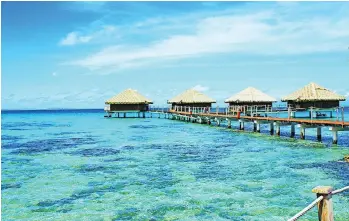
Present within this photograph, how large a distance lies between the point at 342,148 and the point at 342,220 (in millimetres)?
12261

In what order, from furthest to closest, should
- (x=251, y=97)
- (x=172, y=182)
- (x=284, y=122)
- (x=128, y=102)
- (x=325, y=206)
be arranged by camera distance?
(x=128, y=102), (x=251, y=97), (x=284, y=122), (x=172, y=182), (x=325, y=206)

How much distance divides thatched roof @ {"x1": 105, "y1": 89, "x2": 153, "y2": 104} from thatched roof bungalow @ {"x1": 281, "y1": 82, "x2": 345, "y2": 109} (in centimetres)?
2115

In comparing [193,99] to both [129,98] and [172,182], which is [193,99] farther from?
[172,182]

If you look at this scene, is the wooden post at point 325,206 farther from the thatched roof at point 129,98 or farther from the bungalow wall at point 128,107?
the bungalow wall at point 128,107

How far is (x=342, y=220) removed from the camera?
9.05 m

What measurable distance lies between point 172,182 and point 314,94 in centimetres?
3604

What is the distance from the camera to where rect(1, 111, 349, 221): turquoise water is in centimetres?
990

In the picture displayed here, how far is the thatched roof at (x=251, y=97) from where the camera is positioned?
4594 cm

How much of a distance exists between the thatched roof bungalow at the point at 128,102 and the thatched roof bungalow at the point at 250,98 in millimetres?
14731

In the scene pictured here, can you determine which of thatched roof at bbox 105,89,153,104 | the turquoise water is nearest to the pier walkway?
the turquoise water

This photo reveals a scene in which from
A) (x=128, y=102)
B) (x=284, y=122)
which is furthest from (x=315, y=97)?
(x=128, y=102)

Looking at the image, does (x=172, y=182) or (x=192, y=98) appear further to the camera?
(x=192, y=98)

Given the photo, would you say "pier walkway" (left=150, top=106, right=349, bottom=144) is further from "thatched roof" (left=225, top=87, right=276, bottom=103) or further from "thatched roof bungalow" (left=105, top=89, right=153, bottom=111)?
"thatched roof bungalow" (left=105, top=89, right=153, bottom=111)

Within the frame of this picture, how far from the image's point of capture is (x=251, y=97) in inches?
1817
